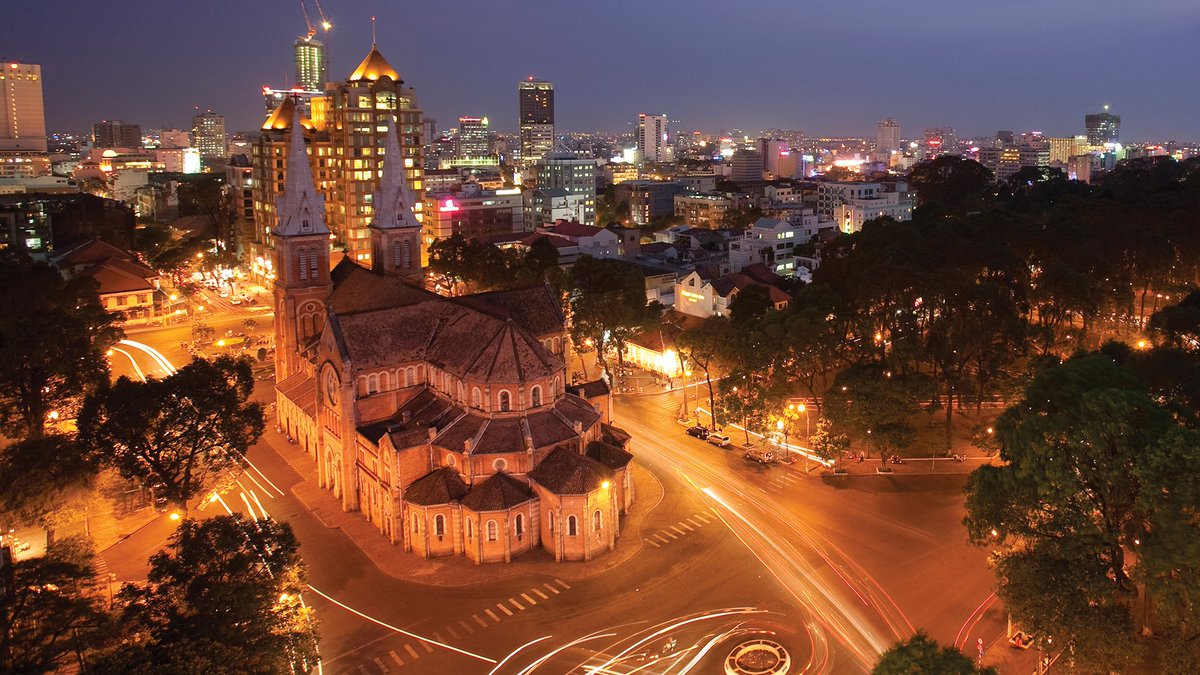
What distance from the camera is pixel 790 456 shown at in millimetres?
58812

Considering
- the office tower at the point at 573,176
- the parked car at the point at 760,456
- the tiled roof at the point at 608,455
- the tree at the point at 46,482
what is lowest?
the parked car at the point at 760,456

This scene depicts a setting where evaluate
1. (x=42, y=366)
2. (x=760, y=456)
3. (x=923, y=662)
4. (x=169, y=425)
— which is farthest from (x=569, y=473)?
(x=42, y=366)

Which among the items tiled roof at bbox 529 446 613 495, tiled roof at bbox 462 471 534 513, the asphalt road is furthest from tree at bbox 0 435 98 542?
tiled roof at bbox 529 446 613 495

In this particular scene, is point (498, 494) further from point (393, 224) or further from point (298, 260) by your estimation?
point (393, 224)

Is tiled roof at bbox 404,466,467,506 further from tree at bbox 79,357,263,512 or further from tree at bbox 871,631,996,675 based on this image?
tree at bbox 871,631,996,675

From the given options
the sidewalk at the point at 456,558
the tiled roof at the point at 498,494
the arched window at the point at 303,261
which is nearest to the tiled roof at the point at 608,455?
the sidewalk at the point at 456,558

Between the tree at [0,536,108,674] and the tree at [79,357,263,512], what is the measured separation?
1574 centimetres

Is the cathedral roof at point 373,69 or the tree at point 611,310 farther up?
the cathedral roof at point 373,69

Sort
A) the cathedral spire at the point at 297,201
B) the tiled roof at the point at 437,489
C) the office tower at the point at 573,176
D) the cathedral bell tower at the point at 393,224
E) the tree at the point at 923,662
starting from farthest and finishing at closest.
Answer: the office tower at the point at 573,176
the cathedral bell tower at the point at 393,224
the cathedral spire at the point at 297,201
the tiled roof at the point at 437,489
the tree at the point at 923,662

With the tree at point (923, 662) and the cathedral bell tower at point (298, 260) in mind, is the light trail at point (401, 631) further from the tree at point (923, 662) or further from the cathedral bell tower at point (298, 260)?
the cathedral bell tower at point (298, 260)

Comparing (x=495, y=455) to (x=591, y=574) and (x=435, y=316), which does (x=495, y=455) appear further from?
(x=435, y=316)

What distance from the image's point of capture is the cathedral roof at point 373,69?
382ft

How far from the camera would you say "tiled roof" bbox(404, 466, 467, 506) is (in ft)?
147

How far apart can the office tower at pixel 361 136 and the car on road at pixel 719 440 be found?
70.7 metres
